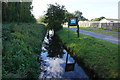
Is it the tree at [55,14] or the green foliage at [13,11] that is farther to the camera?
the tree at [55,14]

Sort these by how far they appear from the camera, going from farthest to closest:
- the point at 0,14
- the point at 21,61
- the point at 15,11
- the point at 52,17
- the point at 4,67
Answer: the point at 52,17 → the point at 15,11 → the point at 0,14 → the point at 21,61 → the point at 4,67

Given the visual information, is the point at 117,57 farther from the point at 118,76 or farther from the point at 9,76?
the point at 9,76

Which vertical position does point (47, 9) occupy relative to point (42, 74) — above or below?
above

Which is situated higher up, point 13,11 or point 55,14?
point 55,14

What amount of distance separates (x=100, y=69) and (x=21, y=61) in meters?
3.37

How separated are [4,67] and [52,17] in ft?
59.4

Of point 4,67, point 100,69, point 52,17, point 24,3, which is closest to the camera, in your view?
point 4,67

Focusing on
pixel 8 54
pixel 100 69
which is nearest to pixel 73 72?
pixel 100 69

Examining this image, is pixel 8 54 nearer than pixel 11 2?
Yes

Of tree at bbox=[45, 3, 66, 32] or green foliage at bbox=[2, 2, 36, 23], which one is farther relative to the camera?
tree at bbox=[45, 3, 66, 32]

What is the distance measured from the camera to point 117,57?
542 cm

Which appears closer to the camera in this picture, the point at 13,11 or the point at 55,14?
the point at 13,11

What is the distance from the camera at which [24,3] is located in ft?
50.9

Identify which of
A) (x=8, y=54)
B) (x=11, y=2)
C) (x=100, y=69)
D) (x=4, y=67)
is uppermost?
(x=11, y=2)
